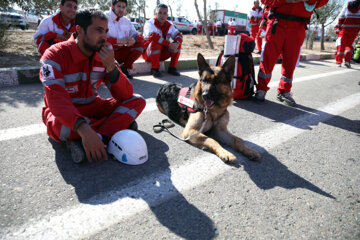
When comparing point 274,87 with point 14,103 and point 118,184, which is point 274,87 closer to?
point 118,184

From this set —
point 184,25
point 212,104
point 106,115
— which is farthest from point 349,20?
point 184,25

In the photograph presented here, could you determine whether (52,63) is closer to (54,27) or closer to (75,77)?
(75,77)

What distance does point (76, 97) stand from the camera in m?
2.66

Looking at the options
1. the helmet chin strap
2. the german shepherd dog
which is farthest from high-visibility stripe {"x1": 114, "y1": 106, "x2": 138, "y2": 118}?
the helmet chin strap

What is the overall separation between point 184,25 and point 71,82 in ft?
93.4

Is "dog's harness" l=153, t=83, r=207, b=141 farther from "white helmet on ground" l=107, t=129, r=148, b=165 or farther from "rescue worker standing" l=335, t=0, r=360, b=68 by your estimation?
"rescue worker standing" l=335, t=0, r=360, b=68

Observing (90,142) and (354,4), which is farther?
(354,4)

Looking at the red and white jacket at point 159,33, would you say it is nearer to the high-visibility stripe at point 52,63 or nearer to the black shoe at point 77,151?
the high-visibility stripe at point 52,63

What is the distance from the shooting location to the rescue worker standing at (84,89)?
214cm

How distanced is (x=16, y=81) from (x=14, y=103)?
56.8 inches

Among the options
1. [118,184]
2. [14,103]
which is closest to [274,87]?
[118,184]

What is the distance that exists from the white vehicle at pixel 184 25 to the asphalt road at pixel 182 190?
27460 millimetres

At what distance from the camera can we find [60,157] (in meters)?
2.43

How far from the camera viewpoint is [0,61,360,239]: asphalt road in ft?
5.27
